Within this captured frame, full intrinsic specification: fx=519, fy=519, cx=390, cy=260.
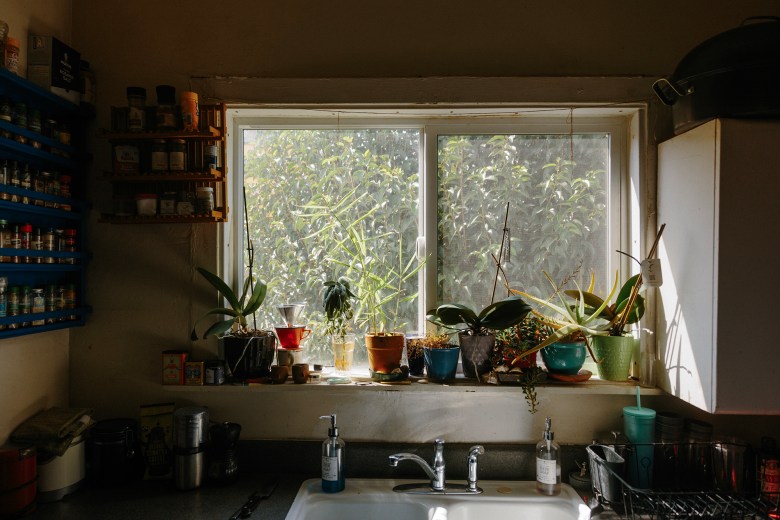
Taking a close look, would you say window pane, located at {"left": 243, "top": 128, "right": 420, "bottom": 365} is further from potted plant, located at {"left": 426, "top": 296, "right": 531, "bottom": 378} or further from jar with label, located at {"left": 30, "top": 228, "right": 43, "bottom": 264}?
jar with label, located at {"left": 30, "top": 228, "right": 43, "bottom": 264}

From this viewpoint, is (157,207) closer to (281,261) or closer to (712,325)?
(281,261)

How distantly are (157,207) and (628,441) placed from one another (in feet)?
5.77

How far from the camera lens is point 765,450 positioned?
1.61 m

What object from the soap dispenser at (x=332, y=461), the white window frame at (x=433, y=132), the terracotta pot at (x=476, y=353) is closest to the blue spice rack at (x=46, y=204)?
the white window frame at (x=433, y=132)

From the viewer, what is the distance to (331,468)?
1674 millimetres

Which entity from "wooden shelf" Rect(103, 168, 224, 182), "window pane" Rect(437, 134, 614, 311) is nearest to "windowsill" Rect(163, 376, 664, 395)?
"window pane" Rect(437, 134, 614, 311)

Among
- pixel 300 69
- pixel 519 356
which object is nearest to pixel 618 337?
pixel 519 356

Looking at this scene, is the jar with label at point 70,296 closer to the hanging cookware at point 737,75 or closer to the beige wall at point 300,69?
the beige wall at point 300,69

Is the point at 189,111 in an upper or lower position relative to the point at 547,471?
upper

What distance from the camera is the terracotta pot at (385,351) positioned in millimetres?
1791

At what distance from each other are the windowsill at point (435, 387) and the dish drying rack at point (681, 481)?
0.18 m

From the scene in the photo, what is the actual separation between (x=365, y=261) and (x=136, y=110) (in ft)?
3.07

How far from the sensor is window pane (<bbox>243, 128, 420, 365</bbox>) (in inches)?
77.2

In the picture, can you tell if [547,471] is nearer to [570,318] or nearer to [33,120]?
[570,318]
